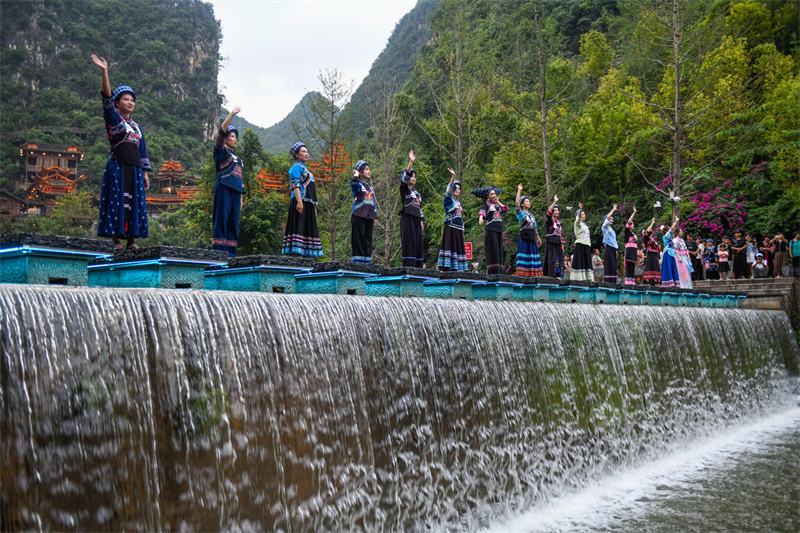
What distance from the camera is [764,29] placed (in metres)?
23.2

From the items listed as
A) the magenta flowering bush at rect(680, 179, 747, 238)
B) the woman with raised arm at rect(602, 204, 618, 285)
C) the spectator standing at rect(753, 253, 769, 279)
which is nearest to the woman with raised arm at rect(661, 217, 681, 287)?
the woman with raised arm at rect(602, 204, 618, 285)

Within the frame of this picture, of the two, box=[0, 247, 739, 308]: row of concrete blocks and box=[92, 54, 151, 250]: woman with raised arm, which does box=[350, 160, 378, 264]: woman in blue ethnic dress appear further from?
→ box=[92, 54, 151, 250]: woman with raised arm

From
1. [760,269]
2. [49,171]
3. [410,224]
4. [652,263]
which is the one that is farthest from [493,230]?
[49,171]

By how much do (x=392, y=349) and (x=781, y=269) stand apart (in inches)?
573

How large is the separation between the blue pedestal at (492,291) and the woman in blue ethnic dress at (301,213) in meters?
1.94

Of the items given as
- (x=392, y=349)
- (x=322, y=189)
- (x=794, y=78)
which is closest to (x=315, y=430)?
(x=392, y=349)

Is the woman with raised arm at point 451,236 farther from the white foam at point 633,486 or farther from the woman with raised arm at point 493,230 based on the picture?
the white foam at point 633,486

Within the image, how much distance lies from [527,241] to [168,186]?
37794mm

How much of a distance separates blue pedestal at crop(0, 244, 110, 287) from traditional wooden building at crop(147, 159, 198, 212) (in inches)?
1475

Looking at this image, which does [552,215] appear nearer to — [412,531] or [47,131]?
[412,531]

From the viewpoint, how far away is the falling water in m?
2.89

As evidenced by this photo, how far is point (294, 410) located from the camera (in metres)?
4.02

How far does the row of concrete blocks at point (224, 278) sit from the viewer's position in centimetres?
376

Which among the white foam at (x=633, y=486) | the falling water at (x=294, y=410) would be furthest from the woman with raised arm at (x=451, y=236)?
the white foam at (x=633, y=486)
